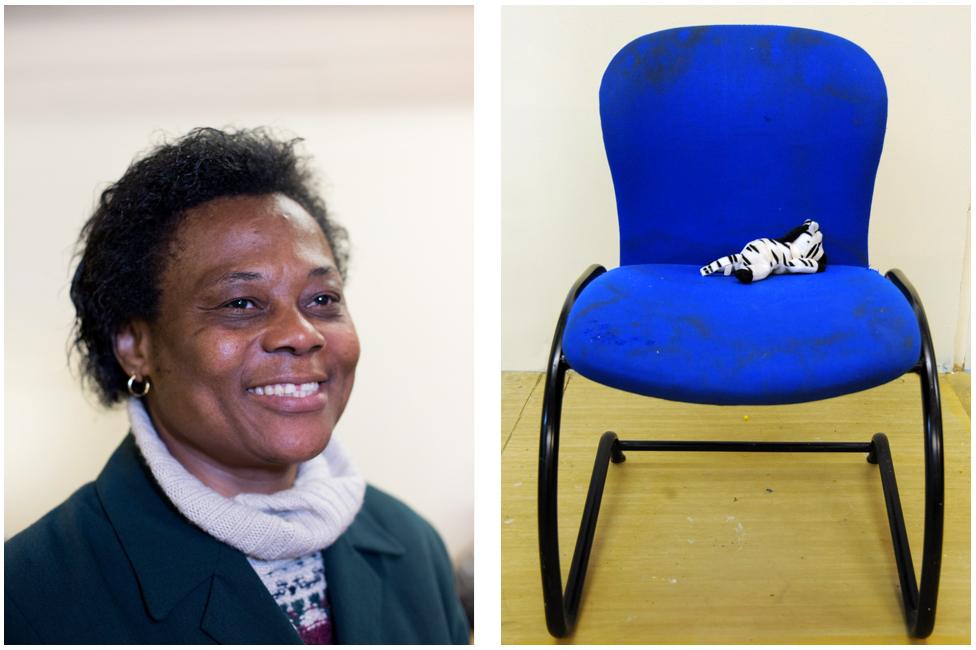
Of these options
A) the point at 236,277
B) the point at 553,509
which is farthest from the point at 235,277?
the point at 553,509

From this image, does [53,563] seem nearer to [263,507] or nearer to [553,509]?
[263,507]

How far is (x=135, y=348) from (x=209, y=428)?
0.14 meters

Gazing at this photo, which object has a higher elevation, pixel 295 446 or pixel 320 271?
pixel 320 271

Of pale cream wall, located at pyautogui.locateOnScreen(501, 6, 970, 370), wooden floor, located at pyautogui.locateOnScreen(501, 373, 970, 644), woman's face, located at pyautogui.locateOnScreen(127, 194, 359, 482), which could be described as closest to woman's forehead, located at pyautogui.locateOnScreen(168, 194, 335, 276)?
woman's face, located at pyautogui.locateOnScreen(127, 194, 359, 482)

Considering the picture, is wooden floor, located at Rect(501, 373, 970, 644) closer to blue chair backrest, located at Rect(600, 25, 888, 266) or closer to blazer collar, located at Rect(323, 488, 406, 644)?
blazer collar, located at Rect(323, 488, 406, 644)

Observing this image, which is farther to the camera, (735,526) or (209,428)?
(735,526)

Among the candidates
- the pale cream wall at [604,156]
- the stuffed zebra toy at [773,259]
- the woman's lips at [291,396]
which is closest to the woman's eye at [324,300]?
the woman's lips at [291,396]

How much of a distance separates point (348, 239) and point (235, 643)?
551mm

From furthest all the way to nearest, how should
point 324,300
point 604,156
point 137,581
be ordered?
point 604,156
point 324,300
point 137,581

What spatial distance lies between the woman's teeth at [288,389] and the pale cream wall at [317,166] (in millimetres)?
88

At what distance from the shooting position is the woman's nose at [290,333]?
1.18 metres

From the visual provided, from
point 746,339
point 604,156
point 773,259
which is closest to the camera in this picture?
point 746,339

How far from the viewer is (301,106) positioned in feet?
4.31

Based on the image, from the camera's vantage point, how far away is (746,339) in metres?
1.36
